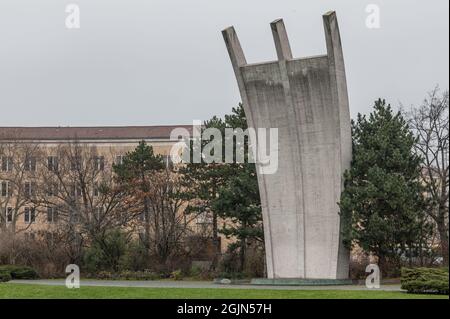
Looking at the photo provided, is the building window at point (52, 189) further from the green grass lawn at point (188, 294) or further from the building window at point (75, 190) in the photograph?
the green grass lawn at point (188, 294)

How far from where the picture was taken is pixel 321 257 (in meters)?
27.9

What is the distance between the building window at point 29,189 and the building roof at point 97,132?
5.05m

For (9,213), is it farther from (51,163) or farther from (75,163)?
(75,163)

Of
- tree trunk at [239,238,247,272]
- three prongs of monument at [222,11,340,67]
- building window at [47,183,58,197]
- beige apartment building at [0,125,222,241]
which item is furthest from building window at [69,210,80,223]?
three prongs of monument at [222,11,340,67]

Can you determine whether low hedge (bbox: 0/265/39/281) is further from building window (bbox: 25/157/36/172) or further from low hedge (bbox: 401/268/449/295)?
→ building window (bbox: 25/157/36/172)

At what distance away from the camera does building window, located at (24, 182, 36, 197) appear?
169 feet

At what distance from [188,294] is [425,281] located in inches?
261

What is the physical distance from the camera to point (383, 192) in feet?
93.2

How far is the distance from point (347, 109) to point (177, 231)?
1651 cm

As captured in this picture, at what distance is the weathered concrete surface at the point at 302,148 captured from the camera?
27.4m

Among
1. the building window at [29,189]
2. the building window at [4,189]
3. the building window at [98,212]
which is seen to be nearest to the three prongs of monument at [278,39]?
the building window at [98,212]

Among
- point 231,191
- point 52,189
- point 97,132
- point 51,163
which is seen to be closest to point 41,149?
point 97,132

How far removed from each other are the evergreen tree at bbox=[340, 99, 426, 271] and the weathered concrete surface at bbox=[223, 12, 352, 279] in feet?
1.88
